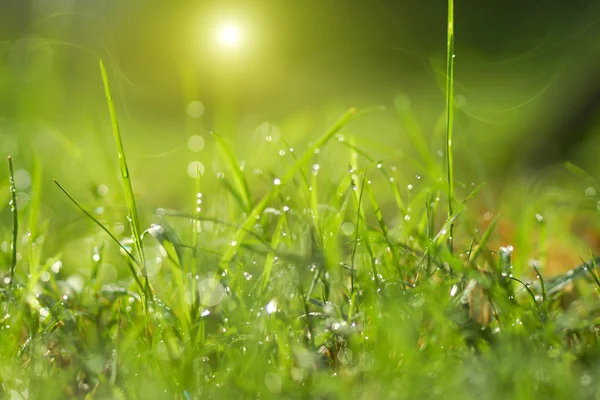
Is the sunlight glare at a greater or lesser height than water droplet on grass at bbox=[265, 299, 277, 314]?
greater

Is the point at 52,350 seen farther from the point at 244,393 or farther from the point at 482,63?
the point at 482,63

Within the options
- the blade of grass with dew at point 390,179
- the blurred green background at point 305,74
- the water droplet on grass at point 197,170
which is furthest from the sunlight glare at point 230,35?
the blade of grass with dew at point 390,179

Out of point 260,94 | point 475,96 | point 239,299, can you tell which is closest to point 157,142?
point 260,94

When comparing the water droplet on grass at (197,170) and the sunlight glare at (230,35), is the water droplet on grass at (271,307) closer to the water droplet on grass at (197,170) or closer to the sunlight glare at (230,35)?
the water droplet on grass at (197,170)

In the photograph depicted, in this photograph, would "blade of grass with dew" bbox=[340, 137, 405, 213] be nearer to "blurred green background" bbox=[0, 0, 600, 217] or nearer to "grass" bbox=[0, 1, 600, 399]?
"grass" bbox=[0, 1, 600, 399]

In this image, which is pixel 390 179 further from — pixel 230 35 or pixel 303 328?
pixel 230 35

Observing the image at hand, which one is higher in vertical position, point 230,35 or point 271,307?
point 230,35

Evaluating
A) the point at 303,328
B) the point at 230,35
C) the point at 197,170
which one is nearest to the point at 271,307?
the point at 303,328

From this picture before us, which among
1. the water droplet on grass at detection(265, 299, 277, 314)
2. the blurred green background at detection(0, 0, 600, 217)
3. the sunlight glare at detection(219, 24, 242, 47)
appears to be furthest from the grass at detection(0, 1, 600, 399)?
the sunlight glare at detection(219, 24, 242, 47)

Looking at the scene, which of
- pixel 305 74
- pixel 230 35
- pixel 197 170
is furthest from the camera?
pixel 305 74
